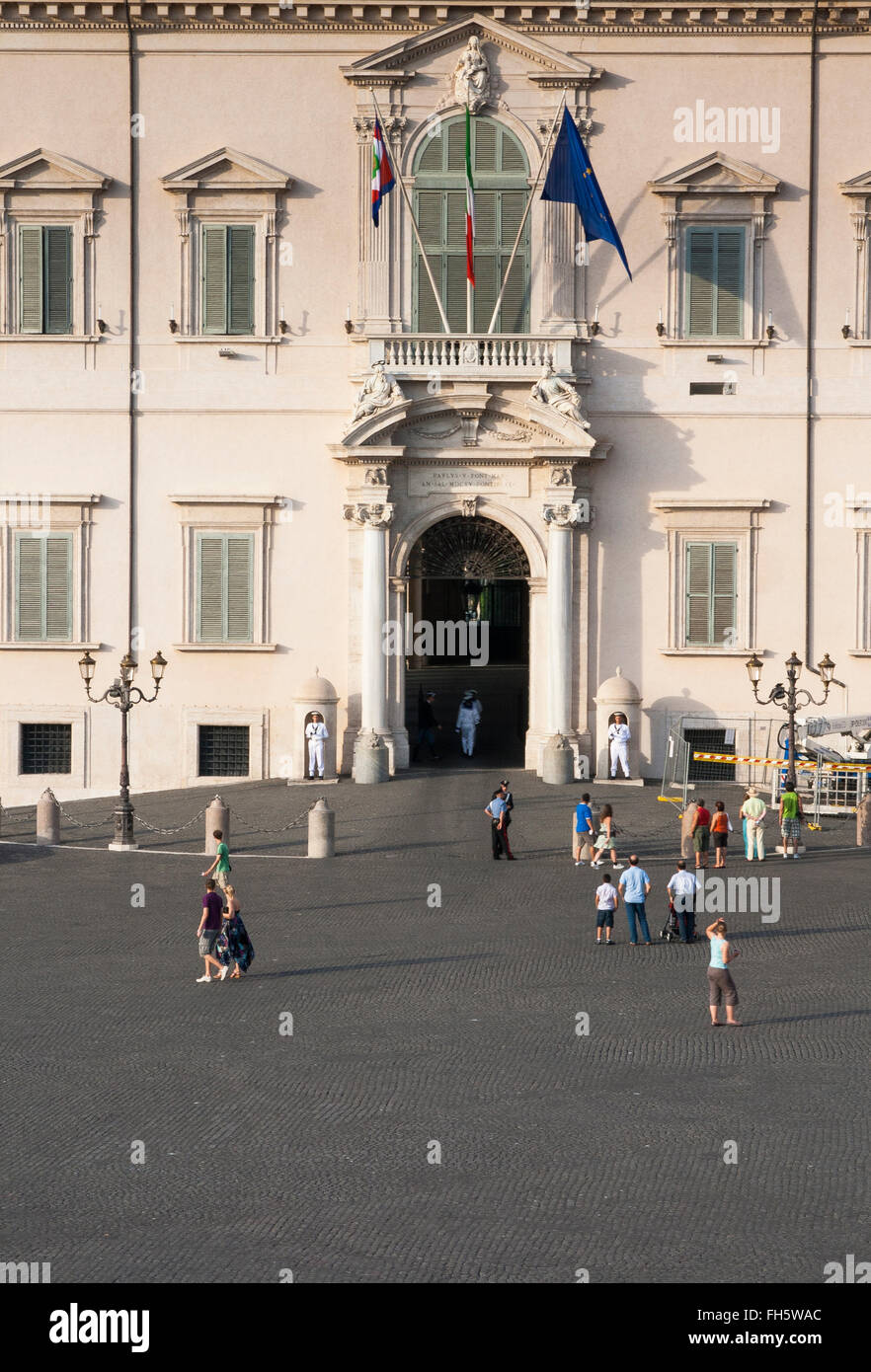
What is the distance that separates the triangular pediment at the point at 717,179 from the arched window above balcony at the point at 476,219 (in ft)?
9.35

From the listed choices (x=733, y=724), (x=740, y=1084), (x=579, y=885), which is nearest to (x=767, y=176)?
(x=733, y=724)

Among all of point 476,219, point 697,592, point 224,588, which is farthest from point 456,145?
point 697,592

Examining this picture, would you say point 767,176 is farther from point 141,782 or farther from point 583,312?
point 141,782

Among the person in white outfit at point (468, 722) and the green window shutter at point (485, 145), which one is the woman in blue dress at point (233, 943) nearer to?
the person in white outfit at point (468, 722)

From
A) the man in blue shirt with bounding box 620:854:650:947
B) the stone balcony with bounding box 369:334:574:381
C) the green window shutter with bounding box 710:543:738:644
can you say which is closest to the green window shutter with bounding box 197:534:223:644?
the stone balcony with bounding box 369:334:574:381

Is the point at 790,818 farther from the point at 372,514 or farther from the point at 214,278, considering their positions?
the point at 214,278

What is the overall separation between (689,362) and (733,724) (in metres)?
7.29

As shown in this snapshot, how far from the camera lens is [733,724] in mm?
33375

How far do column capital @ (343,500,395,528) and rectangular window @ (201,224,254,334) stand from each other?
4.51m

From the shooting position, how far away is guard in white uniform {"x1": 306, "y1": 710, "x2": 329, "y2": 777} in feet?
106

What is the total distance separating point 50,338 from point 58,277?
1.23 metres

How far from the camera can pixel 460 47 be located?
32.9m

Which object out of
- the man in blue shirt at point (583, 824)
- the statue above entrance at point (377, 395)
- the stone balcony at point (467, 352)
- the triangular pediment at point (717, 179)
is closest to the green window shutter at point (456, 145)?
the stone balcony at point (467, 352)

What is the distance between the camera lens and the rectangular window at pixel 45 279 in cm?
3309
